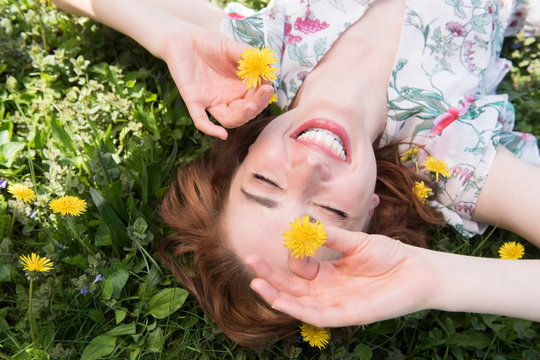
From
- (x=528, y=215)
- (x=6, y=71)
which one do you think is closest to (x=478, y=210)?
(x=528, y=215)

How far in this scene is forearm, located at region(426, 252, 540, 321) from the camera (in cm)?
169

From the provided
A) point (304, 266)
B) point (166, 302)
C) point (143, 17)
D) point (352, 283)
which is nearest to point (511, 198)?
point (352, 283)

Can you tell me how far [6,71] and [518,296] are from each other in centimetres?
301

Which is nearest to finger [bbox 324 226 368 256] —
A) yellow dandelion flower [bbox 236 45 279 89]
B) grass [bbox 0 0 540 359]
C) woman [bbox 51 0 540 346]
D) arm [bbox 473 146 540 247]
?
woman [bbox 51 0 540 346]

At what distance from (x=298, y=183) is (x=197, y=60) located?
0.77m

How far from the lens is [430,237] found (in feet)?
8.32

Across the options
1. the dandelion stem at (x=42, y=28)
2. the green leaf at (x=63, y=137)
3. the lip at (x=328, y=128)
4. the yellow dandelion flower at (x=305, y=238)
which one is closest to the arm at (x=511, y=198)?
the lip at (x=328, y=128)

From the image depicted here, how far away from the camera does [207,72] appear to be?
2.14m

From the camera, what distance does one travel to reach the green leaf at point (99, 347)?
2119 mm

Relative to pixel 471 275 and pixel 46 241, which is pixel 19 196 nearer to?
pixel 46 241

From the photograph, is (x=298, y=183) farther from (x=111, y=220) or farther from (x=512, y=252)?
(x=512, y=252)

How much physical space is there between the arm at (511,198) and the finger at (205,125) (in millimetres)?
1347

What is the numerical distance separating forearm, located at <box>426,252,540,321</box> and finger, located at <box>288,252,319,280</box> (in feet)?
1.32

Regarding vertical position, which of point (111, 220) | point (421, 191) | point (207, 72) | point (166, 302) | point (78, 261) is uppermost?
point (207, 72)
